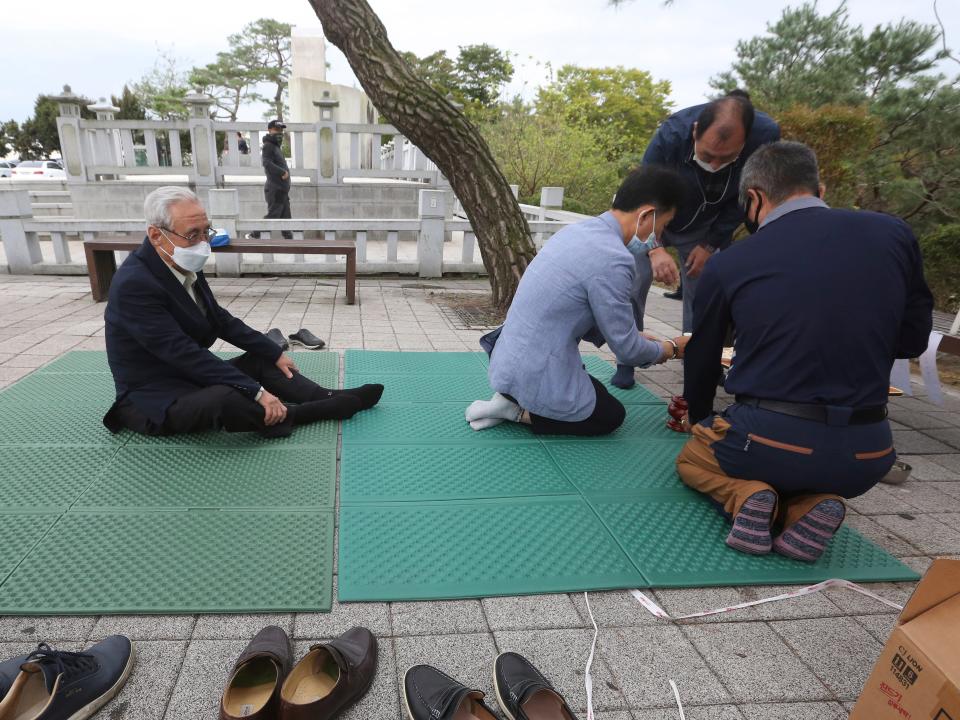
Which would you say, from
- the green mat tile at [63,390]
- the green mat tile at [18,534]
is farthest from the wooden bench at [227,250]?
the green mat tile at [18,534]

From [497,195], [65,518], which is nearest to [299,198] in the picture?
[497,195]

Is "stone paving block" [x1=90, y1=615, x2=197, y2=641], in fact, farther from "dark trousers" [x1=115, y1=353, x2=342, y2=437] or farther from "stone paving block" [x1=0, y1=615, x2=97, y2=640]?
"dark trousers" [x1=115, y1=353, x2=342, y2=437]

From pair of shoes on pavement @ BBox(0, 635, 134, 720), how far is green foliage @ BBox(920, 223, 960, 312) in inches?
332

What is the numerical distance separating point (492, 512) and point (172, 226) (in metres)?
1.93

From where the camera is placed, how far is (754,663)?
1.76m

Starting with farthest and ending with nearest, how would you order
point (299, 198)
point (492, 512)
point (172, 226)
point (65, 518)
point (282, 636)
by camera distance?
point (299, 198) < point (172, 226) < point (492, 512) < point (65, 518) < point (282, 636)

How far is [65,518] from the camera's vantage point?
2248mm

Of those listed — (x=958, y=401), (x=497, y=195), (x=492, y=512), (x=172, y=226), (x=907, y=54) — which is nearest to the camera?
(x=492, y=512)

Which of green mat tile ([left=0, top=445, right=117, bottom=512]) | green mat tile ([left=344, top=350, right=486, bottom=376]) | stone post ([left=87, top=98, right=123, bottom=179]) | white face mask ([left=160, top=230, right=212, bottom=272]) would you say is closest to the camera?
green mat tile ([left=0, top=445, right=117, bottom=512])

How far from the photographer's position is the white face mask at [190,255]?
272 centimetres

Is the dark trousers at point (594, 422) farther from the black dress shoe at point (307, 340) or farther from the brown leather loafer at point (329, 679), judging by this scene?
the black dress shoe at point (307, 340)

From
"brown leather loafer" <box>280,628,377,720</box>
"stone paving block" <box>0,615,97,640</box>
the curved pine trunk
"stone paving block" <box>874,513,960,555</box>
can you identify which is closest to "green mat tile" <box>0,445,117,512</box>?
"stone paving block" <box>0,615,97,640</box>

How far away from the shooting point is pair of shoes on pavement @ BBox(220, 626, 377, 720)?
145 centimetres

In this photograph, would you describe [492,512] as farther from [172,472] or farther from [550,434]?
[172,472]
